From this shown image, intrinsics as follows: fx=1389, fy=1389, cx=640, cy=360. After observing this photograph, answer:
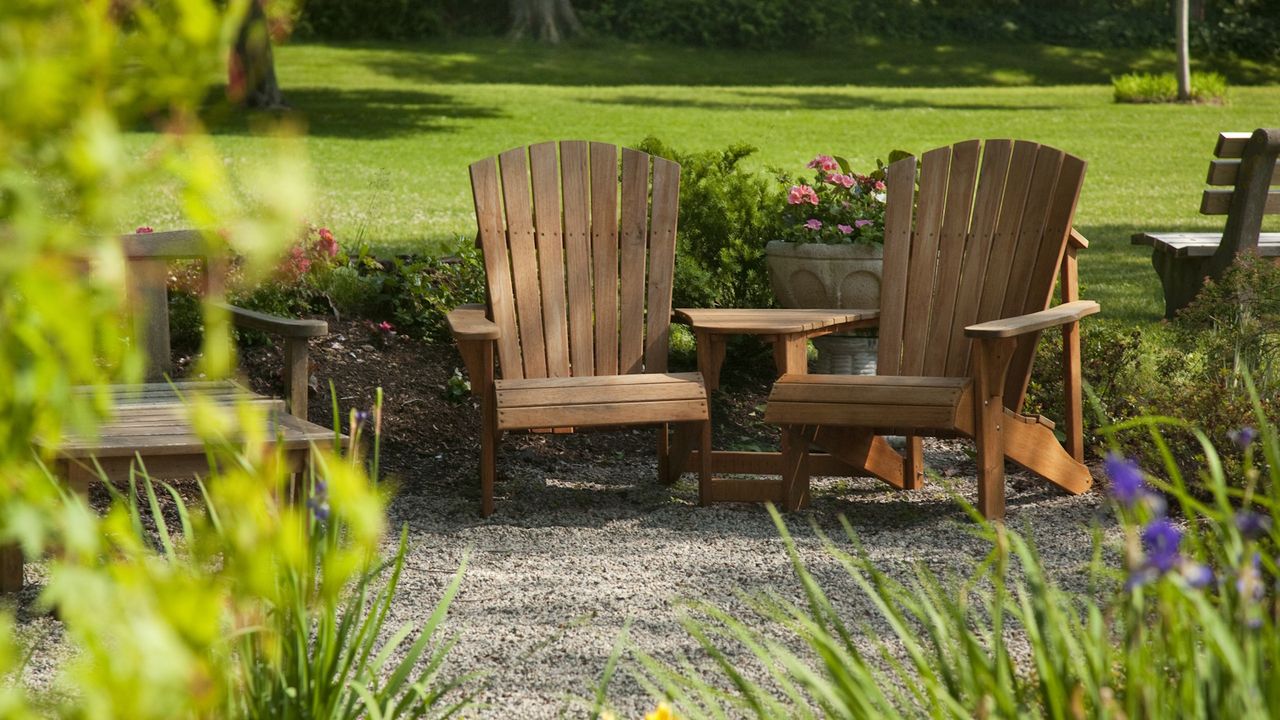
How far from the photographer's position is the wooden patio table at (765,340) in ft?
14.6

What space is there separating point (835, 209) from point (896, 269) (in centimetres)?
84

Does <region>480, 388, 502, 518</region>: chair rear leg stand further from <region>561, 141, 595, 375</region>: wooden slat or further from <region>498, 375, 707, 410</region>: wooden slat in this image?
<region>561, 141, 595, 375</region>: wooden slat

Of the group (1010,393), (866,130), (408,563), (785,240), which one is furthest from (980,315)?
(866,130)

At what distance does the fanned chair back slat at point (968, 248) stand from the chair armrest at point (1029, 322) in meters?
0.14

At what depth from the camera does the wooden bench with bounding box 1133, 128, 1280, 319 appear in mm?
6551

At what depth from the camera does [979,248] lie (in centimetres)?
468

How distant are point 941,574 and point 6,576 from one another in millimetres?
2373

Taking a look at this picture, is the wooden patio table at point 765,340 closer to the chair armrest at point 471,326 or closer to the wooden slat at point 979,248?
the wooden slat at point 979,248

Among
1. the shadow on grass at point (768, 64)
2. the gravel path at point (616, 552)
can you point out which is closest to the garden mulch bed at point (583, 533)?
the gravel path at point (616, 552)

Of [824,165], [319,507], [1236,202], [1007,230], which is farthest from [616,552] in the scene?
[1236,202]

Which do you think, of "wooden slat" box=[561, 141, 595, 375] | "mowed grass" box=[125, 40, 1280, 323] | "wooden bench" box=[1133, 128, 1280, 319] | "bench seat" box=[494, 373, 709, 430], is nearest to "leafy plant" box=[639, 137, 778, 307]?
"mowed grass" box=[125, 40, 1280, 323]

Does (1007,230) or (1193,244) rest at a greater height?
(1007,230)

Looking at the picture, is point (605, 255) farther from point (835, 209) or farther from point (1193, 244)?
point (1193, 244)

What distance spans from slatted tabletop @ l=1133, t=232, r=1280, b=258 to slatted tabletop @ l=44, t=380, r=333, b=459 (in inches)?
188
